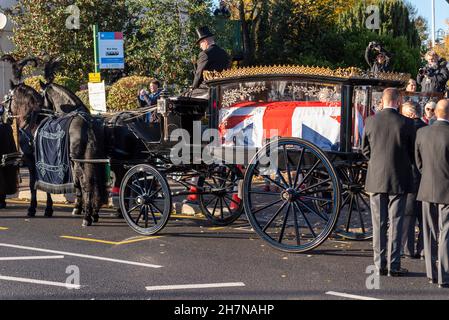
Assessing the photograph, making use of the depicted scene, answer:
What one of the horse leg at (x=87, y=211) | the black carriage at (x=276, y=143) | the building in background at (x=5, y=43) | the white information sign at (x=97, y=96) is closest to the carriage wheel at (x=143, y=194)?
the black carriage at (x=276, y=143)

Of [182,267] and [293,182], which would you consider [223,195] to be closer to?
[293,182]

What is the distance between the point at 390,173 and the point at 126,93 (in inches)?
408

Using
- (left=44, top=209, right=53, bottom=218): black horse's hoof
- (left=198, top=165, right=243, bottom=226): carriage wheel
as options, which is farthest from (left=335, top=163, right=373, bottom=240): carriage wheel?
(left=44, top=209, right=53, bottom=218): black horse's hoof

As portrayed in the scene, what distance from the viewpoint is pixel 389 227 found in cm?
641

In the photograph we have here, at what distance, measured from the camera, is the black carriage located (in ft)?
22.8

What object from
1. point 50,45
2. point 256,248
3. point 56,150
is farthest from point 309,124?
point 50,45

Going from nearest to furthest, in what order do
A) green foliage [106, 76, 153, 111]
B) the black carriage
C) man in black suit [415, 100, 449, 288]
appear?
1. man in black suit [415, 100, 449, 288]
2. the black carriage
3. green foliage [106, 76, 153, 111]

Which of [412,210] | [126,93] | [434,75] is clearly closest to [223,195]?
[412,210]

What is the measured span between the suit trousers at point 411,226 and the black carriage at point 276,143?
0.63 metres

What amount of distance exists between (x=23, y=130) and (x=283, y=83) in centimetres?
454

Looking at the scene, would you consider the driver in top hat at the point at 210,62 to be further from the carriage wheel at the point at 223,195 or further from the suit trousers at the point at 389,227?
the suit trousers at the point at 389,227

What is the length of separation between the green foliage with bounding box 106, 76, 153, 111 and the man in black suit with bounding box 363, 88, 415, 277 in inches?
395

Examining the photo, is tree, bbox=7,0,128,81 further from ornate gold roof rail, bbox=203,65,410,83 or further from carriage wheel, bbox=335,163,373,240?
carriage wheel, bbox=335,163,373,240
